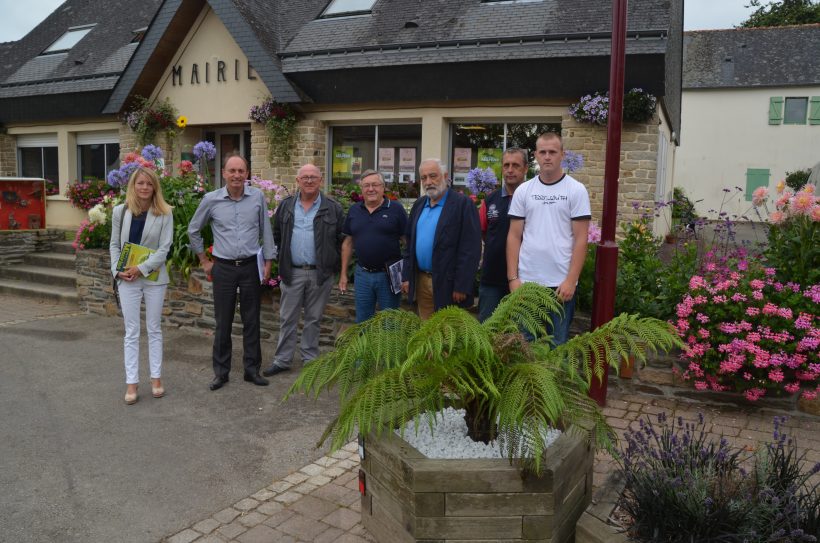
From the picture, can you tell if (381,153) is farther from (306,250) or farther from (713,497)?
(713,497)

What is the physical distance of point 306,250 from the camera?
5.91 metres

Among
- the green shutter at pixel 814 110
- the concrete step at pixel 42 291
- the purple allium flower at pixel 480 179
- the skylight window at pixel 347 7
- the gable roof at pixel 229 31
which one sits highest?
the green shutter at pixel 814 110

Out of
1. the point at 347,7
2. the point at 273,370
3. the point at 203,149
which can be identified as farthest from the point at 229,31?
A: the point at 273,370

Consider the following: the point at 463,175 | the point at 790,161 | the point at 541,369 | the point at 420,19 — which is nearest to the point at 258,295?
the point at 541,369

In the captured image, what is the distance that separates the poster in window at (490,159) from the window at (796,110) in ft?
87.7

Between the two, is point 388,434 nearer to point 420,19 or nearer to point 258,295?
point 258,295

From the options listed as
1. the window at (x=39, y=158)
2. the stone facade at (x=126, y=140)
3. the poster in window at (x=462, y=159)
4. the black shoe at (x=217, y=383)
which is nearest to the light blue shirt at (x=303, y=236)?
the black shoe at (x=217, y=383)

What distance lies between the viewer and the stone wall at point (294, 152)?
11.8m

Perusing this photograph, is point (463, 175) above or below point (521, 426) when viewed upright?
above

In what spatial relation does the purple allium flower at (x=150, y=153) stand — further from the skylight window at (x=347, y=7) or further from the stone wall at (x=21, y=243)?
the skylight window at (x=347, y=7)

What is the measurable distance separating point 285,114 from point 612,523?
10.2 metres

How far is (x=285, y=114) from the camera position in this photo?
11.7 meters

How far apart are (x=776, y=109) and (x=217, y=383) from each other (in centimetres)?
3300

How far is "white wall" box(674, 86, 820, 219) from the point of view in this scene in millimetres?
30844
